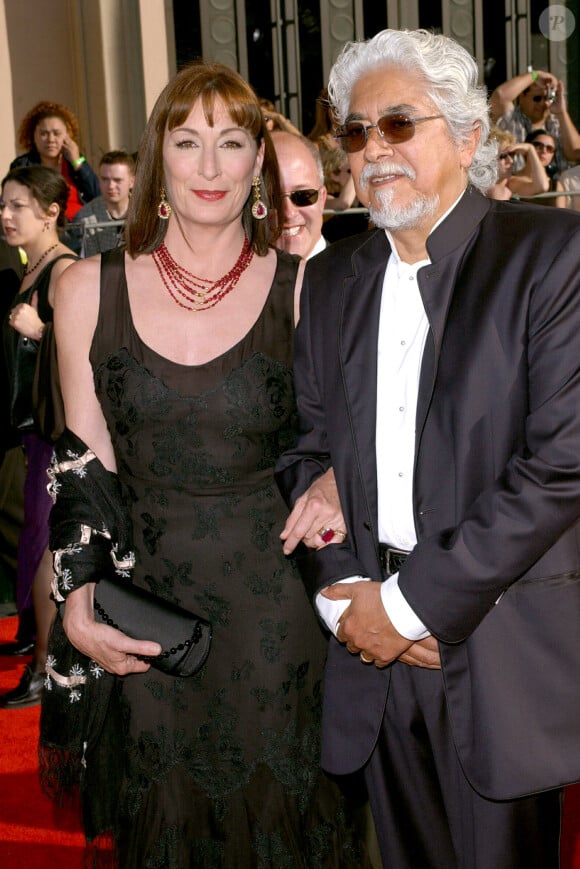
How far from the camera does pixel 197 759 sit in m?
2.67

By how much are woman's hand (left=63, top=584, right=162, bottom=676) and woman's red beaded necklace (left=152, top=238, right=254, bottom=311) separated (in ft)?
2.48

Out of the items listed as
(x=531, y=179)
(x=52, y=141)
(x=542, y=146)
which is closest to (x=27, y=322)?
(x=52, y=141)

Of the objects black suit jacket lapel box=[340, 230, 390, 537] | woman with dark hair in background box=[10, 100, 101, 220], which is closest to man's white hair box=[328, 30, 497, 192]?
black suit jacket lapel box=[340, 230, 390, 537]

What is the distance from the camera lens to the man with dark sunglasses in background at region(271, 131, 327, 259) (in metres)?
4.14

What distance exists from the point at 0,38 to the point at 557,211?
10645mm

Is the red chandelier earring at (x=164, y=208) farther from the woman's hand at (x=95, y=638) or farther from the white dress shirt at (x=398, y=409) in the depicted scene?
the woman's hand at (x=95, y=638)

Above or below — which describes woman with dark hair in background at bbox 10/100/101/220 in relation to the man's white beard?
above

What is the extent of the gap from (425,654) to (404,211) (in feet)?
3.02

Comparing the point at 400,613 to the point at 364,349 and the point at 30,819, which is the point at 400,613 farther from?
the point at 30,819

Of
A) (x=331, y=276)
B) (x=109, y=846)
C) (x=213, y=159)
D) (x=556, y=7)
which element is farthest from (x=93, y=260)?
(x=556, y=7)

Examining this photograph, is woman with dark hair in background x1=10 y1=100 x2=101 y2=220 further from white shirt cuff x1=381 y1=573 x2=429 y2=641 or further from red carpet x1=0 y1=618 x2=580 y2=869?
white shirt cuff x1=381 y1=573 x2=429 y2=641

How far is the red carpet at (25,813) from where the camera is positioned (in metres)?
3.56

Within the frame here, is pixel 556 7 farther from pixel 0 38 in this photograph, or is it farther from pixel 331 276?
pixel 331 276

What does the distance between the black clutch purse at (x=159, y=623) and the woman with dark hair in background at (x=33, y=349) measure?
233cm
